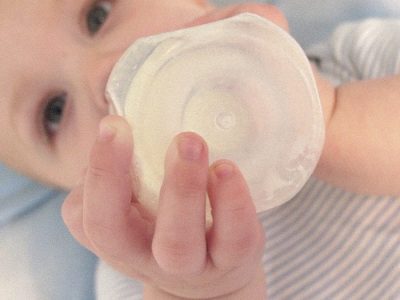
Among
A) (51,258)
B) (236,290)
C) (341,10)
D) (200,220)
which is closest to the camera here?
(200,220)

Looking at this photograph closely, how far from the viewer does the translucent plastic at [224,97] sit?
1.84 feet

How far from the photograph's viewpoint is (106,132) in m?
0.50

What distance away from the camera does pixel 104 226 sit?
0.56m

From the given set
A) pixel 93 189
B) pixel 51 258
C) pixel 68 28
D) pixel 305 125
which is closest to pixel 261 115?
pixel 305 125

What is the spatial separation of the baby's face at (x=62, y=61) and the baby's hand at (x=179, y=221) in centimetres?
19

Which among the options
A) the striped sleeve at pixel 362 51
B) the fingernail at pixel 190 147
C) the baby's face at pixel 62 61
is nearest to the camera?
the fingernail at pixel 190 147

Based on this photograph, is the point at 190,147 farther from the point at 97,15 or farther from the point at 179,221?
the point at 97,15

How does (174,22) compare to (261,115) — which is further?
(174,22)

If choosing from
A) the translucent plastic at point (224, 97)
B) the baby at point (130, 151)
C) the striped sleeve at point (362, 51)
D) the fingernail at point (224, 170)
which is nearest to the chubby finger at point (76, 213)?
the baby at point (130, 151)

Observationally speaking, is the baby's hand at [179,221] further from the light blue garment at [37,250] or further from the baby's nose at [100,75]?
the light blue garment at [37,250]

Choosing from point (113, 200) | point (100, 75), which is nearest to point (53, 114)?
point (100, 75)

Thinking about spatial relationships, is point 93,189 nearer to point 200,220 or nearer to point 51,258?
point 200,220

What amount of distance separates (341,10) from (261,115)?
594mm

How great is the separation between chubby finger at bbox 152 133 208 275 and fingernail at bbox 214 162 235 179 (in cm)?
1
